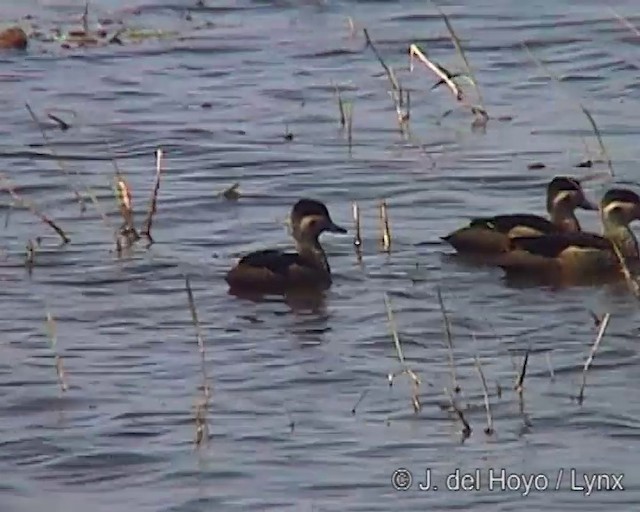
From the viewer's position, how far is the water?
10156 millimetres

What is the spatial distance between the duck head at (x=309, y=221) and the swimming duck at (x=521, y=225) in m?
0.69

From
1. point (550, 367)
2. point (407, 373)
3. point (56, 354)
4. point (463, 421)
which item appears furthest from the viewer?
point (56, 354)

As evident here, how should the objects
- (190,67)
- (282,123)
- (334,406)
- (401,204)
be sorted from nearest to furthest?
(334,406) < (401,204) < (282,123) < (190,67)

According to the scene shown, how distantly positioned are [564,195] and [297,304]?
1956 millimetres

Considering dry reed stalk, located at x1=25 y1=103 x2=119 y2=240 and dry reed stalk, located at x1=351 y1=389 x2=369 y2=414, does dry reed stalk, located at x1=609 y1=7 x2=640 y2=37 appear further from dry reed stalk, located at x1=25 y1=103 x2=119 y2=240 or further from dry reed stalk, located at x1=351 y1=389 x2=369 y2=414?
dry reed stalk, located at x1=351 y1=389 x2=369 y2=414

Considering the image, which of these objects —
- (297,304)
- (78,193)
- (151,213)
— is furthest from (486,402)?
(78,193)

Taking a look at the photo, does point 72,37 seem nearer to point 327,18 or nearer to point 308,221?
point 327,18

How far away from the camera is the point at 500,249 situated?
45.8 ft

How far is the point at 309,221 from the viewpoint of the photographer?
13.9 meters

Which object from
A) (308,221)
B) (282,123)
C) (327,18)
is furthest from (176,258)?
(327,18)

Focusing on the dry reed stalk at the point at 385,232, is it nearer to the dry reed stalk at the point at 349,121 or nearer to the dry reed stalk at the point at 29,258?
the dry reed stalk at the point at 29,258

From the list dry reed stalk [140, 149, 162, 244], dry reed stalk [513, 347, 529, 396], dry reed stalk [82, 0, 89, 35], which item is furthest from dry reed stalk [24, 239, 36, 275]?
dry reed stalk [82, 0, 89, 35]

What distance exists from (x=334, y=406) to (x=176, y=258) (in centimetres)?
319

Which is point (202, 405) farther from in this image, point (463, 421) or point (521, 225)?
point (521, 225)
